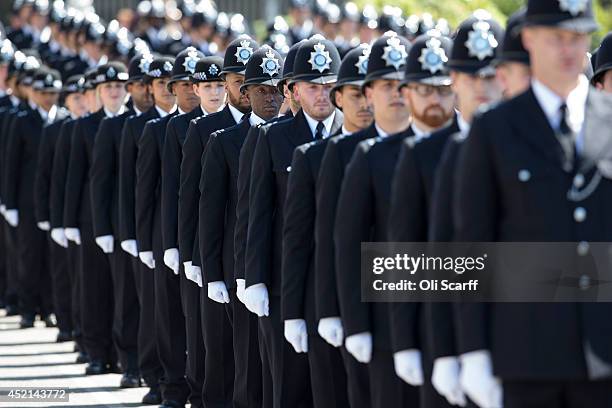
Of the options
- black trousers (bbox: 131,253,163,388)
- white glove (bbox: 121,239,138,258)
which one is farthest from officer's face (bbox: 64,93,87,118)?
black trousers (bbox: 131,253,163,388)

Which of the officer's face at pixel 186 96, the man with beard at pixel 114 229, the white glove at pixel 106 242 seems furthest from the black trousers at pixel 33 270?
the officer's face at pixel 186 96

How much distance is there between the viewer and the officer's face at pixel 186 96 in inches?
436

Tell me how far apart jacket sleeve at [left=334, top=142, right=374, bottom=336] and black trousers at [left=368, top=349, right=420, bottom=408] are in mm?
142

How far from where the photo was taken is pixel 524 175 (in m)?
5.51

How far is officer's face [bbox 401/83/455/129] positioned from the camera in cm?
664

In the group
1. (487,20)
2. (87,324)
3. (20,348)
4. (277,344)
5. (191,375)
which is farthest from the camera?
(20,348)

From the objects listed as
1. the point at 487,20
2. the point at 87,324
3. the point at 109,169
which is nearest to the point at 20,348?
the point at 87,324

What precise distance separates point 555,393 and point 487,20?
5.59 feet

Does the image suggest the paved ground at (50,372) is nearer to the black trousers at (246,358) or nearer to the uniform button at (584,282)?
the black trousers at (246,358)

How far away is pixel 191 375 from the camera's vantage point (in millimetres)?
10008

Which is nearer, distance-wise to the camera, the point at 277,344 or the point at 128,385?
the point at 277,344

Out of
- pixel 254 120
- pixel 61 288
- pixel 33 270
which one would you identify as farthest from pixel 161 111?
pixel 33 270

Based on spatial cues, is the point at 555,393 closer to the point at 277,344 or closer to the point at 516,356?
the point at 516,356

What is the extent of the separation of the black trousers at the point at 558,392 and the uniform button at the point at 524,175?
2.27ft
